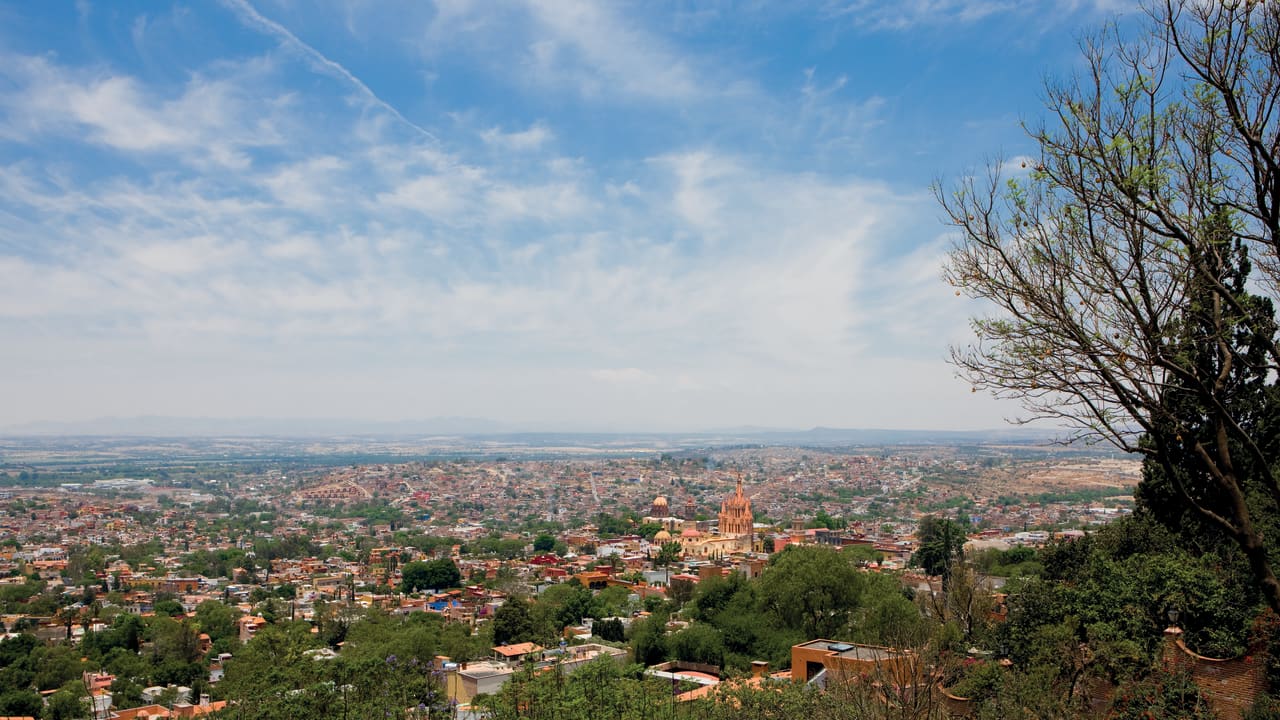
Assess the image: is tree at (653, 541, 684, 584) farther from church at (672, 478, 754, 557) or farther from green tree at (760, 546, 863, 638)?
green tree at (760, 546, 863, 638)

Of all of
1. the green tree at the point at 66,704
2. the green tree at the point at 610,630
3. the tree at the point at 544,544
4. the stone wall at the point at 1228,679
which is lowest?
the tree at the point at 544,544

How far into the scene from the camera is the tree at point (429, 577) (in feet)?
126

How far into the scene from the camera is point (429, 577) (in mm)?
38531

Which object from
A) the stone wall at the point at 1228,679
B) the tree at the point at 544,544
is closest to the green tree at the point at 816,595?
the stone wall at the point at 1228,679

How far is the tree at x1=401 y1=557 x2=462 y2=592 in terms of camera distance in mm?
38281

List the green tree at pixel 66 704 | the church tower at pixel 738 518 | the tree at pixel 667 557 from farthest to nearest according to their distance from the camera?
the church tower at pixel 738 518 < the tree at pixel 667 557 < the green tree at pixel 66 704

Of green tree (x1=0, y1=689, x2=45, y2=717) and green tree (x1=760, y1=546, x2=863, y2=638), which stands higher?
green tree (x1=760, y1=546, x2=863, y2=638)

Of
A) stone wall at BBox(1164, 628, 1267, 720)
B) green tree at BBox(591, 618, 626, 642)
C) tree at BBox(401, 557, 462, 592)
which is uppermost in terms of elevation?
stone wall at BBox(1164, 628, 1267, 720)

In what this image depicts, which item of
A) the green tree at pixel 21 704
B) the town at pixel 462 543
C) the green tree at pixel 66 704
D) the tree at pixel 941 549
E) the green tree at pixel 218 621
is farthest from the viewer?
the tree at pixel 941 549

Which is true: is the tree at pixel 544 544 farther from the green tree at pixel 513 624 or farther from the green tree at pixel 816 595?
the green tree at pixel 816 595

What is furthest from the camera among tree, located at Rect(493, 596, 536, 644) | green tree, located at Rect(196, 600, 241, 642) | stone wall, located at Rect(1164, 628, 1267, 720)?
green tree, located at Rect(196, 600, 241, 642)

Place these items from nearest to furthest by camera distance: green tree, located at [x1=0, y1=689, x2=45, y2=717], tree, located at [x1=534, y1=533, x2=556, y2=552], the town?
1. green tree, located at [x1=0, y1=689, x2=45, y2=717]
2. the town
3. tree, located at [x1=534, y1=533, x2=556, y2=552]

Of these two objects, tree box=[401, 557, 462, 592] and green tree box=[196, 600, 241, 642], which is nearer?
green tree box=[196, 600, 241, 642]

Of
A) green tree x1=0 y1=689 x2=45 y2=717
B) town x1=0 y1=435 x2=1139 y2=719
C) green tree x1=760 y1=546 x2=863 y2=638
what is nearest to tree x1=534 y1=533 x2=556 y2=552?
town x1=0 y1=435 x2=1139 y2=719
